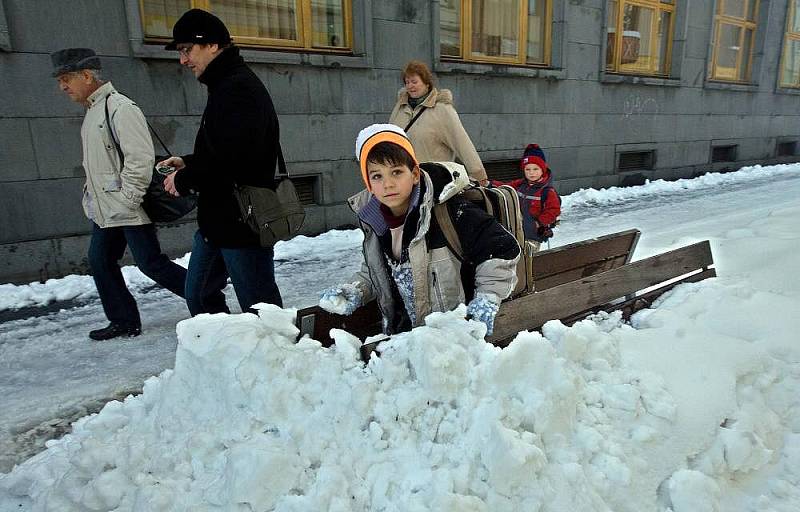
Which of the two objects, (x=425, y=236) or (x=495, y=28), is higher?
(x=495, y=28)

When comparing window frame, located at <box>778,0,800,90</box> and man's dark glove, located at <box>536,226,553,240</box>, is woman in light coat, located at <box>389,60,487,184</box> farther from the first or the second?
window frame, located at <box>778,0,800,90</box>

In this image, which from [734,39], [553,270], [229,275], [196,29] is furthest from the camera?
[734,39]

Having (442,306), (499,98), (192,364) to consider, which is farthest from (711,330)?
(499,98)

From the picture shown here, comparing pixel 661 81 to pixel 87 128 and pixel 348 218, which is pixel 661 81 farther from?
pixel 87 128

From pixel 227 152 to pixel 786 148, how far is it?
16.6 m

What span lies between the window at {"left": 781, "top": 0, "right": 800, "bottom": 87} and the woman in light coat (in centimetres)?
1416

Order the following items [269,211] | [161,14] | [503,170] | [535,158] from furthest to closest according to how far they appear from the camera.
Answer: [503,170], [161,14], [535,158], [269,211]

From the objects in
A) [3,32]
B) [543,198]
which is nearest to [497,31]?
[543,198]

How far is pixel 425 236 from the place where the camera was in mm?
2270

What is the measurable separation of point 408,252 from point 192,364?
3.18 ft

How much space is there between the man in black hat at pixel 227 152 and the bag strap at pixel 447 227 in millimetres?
1115

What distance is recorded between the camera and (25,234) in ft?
16.8

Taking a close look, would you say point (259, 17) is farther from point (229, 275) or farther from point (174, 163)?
point (229, 275)

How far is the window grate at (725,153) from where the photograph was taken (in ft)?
41.4
